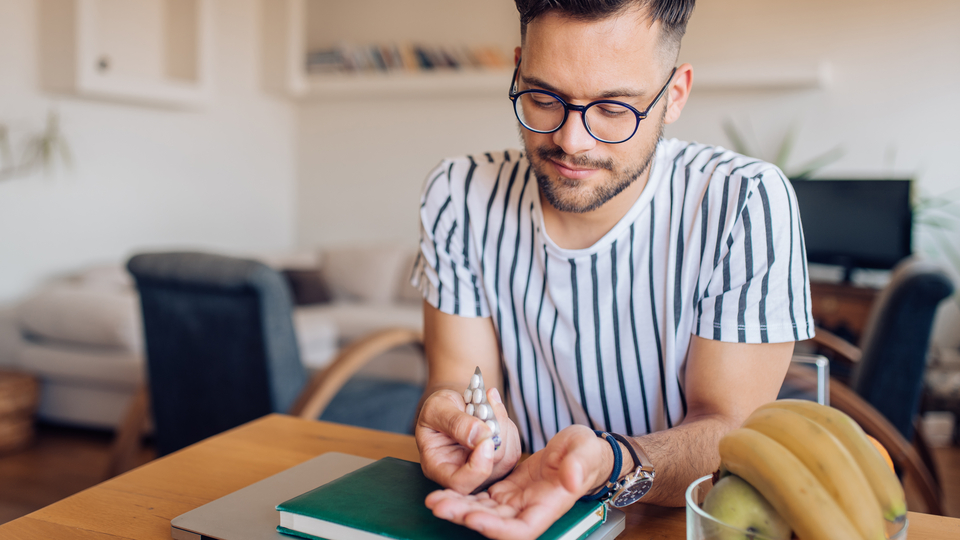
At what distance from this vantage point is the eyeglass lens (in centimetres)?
93

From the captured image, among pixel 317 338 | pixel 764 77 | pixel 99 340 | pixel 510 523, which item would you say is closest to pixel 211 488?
pixel 510 523

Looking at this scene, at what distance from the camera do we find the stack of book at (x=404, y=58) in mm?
4832

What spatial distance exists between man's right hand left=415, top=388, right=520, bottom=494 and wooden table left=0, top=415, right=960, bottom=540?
14cm

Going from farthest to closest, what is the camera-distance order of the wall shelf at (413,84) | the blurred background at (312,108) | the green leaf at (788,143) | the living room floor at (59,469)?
the wall shelf at (413,84), the green leaf at (788,143), the blurred background at (312,108), the living room floor at (59,469)

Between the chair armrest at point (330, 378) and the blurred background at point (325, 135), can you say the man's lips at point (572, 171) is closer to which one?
the chair armrest at point (330, 378)

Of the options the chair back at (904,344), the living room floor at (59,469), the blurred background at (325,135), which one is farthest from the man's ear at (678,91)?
the blurred background at (325,135)

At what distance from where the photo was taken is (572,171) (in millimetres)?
979

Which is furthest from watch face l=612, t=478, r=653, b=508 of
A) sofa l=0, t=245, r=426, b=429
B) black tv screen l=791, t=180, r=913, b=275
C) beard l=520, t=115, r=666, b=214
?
black tv screen l=791, t=180, r=913, b=275

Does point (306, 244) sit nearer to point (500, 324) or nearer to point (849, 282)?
point (849, 282)

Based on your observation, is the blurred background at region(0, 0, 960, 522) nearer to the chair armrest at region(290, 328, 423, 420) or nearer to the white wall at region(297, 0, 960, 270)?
the white wall at region(297, 0, 960, 270)

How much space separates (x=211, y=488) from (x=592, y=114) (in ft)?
2.13

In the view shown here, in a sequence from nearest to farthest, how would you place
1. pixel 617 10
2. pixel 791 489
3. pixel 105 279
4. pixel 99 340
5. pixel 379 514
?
pixel 791 489
pixel 379 514
pixel 617 10
pixel 99 340
pixel 105 279

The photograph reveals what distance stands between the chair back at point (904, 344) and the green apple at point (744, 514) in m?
1.73

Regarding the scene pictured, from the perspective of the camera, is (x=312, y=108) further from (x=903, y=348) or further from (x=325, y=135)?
(x=903, y=348)
